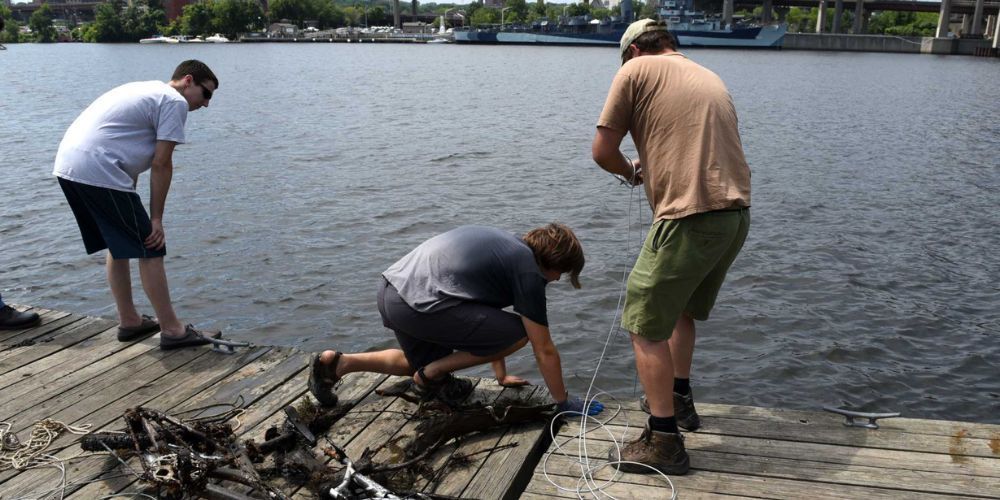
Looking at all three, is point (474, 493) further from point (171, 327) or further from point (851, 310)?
point (851, 310)

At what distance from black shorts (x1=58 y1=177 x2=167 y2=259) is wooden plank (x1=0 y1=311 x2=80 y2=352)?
1103 millimetres

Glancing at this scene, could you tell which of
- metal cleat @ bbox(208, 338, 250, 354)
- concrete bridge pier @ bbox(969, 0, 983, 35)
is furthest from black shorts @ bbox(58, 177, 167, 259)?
concrete bridge pier @ bbox(969, 0, 983, 35)

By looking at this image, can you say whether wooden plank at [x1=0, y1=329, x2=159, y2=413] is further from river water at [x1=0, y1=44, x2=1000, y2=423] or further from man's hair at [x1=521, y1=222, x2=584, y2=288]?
man's hair at [x1=521, y1=222, x2=584, y2=288]

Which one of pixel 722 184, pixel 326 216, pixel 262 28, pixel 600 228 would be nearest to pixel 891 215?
pixel 600 228

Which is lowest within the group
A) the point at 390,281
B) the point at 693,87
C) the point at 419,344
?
the point at 419,344

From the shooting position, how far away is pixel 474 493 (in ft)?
12.0

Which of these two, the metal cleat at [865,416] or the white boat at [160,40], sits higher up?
the metal cleat at [865,416]

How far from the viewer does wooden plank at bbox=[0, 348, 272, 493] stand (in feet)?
12.2

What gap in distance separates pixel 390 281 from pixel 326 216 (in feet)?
29.6

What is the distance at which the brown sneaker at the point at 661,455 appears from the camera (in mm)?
3734

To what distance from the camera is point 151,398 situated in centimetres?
467

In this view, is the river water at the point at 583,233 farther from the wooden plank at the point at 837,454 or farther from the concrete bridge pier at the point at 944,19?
the concrete bridge pier at the point at 944,19

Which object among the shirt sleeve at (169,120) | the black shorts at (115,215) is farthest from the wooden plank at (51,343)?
the shirt sleeve at (169,120)

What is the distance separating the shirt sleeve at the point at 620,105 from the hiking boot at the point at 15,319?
15.5 ft
